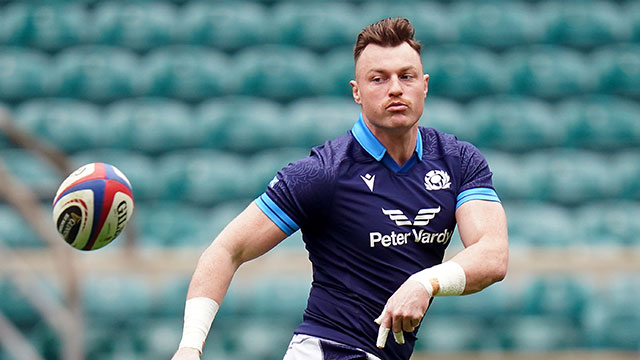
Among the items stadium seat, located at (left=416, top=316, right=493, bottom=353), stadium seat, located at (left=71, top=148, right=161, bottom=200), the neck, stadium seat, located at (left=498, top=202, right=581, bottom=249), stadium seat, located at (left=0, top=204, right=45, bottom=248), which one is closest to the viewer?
the neck

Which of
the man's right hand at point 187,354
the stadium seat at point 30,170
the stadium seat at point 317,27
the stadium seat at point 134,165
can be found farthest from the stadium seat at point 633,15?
the man's right hand at point 187,354

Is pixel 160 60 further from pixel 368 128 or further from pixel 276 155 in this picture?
pixel 368 128

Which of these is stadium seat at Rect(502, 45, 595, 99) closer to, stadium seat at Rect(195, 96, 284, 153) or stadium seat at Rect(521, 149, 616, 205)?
stadium seat at Rect(521, 149, 616, 205)

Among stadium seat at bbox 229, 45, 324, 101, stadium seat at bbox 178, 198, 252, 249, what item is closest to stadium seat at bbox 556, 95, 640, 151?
stadium seat at bbox 229, 45, 324, 101

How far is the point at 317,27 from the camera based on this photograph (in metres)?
8.61

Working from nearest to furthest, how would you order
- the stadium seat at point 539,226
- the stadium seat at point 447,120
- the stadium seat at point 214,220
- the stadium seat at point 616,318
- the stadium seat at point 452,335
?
the stadium seat at point 616,318 < the stadium seat at point 452,335 < the stadium seat at point 539,226 < the stadium seat at point 214,220 < the stadium seat at point 447,120

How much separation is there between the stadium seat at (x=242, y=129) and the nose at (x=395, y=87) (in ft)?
15.7

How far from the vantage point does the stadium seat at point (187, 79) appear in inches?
330

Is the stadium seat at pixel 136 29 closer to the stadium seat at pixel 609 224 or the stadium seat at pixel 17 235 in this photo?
the stadium seat at pixel 17 235

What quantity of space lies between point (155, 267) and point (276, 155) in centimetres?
152

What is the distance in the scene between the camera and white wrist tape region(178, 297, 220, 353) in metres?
2.93

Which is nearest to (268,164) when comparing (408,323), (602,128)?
(602,128)

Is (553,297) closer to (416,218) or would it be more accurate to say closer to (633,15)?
(633,15)

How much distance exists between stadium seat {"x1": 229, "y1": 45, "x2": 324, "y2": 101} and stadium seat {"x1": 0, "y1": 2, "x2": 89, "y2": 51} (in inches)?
67.7
